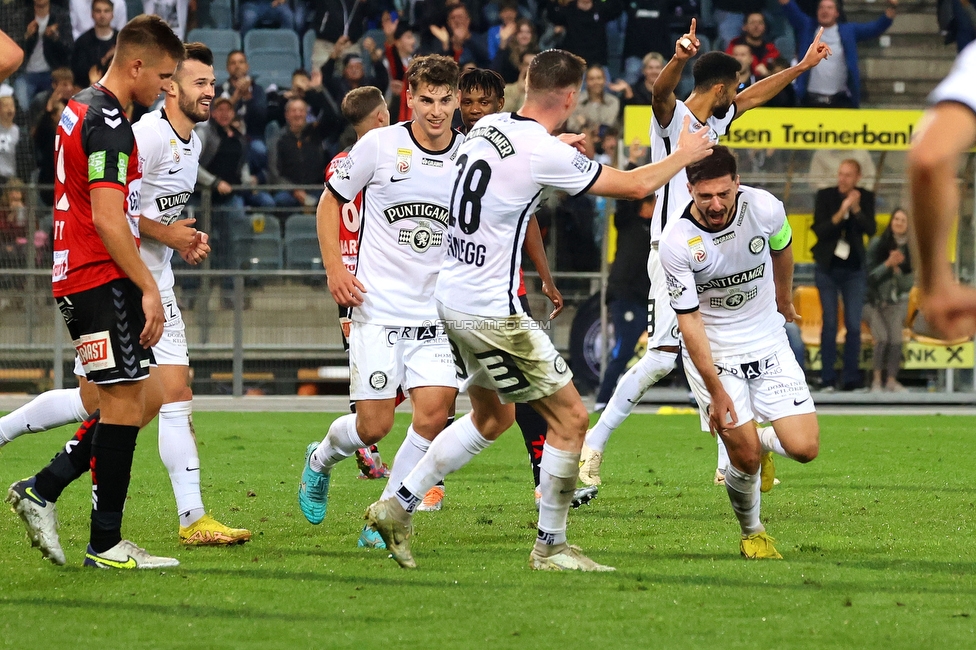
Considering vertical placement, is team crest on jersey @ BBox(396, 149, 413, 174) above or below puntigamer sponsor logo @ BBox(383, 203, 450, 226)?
above

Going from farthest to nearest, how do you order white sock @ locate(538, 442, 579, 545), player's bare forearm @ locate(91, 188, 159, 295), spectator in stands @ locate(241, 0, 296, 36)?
1. spectator in stands @ locate(241, 0, 296, 36)
2. white sock @ locate(538, 442, 579, 545)
3. player's bare forearm @ locate(91, 188, 159, 295)

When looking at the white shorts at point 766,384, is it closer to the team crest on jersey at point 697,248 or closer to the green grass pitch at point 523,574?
the team crest on jersey at point 697,248

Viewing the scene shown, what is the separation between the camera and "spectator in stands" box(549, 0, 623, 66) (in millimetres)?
18344

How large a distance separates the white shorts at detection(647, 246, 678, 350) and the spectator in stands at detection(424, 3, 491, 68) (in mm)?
10348

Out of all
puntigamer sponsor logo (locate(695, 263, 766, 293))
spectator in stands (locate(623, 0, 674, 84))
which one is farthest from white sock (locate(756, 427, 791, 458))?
spectator in stands (locate(623, 0, 674, 84))

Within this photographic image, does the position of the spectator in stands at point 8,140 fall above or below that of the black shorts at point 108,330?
above

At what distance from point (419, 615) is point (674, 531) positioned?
7.75ft

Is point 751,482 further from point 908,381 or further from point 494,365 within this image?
point 908,381

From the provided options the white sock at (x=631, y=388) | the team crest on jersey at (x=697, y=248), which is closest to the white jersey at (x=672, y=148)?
the white sock at (x=631, y=388)

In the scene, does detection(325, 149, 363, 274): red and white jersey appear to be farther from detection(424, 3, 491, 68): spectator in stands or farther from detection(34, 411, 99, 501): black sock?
detection(424, 3, 491, 68): spectator in stands

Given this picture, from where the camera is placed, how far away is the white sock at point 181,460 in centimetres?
643

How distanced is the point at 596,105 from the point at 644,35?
7.97 ft

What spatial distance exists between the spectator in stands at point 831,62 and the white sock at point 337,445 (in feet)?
40.9

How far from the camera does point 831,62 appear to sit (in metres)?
18.0
